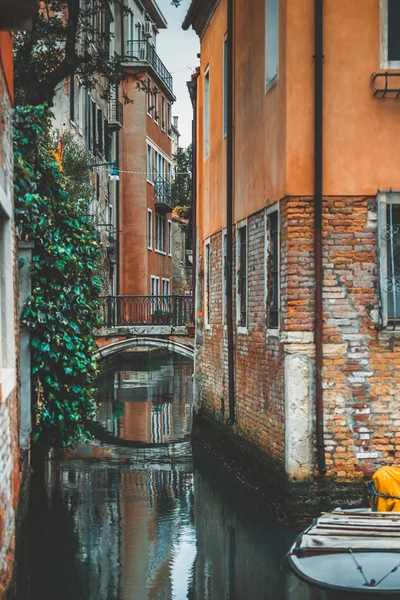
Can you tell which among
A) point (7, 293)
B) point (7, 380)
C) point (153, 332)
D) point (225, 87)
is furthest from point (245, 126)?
point (153, 332)

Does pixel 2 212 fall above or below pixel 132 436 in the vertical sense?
above

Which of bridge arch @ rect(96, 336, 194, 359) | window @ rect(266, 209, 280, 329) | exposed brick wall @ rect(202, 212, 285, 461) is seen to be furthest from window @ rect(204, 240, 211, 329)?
bridge arch @ rect(96, 336, 194, 359)

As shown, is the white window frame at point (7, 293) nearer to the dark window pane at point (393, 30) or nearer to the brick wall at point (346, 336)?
the brick wall at point (346, 336)

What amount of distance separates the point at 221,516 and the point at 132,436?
8480 millimetres

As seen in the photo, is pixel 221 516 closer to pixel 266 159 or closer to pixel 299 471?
pixel 299 471

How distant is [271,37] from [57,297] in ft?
13.6

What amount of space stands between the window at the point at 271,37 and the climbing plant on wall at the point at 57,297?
8.98 ft

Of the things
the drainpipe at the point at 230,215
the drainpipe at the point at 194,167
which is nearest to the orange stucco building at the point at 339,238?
the drainpipe at the point at 230,215

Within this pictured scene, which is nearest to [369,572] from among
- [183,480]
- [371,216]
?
[371,216]

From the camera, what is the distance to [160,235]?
46219 millimetres

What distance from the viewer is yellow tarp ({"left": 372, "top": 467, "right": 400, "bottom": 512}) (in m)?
8.78

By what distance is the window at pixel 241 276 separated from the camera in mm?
14664

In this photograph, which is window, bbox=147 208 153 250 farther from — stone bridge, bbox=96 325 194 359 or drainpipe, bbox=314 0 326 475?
drainpipe, bbox=314 0 326 475

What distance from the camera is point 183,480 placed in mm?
15414
